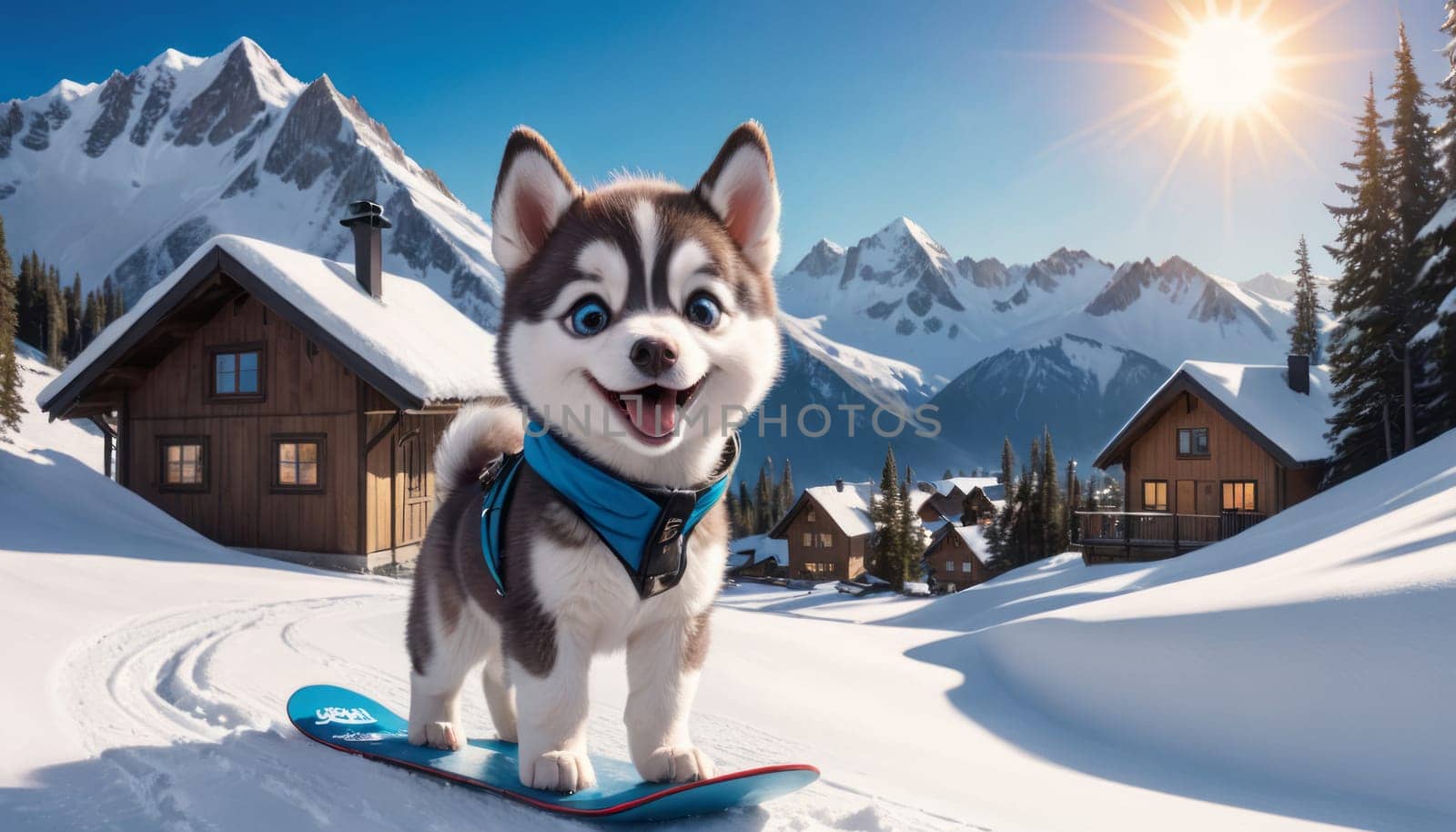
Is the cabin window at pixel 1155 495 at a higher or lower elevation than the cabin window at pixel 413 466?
lower

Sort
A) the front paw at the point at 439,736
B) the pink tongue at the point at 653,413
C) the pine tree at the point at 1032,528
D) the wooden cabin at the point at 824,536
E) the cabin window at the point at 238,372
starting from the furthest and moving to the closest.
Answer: the wooden cabin at the point at 824,536 → the pine tree at the point at 1032,528 → the cabin window at the point at 238,372 → the front paw at the point at 439,736 → the pink tongue at the point at 653,413

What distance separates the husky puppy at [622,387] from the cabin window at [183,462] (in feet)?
42.7

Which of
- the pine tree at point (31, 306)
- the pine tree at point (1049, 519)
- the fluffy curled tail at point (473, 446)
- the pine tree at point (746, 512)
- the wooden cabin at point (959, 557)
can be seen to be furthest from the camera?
the pine tree at point (746, 512)

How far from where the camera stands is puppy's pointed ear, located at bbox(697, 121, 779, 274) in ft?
7.28

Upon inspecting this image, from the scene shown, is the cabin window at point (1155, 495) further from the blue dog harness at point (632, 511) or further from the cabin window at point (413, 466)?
the blue dog harness at point (632, 511)

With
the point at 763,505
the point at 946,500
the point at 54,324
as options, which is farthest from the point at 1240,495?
the point at 54,324

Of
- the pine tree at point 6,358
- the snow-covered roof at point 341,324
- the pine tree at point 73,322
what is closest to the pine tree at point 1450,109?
the snow-covered roof at point 341,324

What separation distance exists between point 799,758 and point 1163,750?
239 centimetres

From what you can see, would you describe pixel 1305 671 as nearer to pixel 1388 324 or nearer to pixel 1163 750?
pixel 1163 750

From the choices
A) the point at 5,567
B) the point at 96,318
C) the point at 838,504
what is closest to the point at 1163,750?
the point at 5,567

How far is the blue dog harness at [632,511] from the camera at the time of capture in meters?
2.06

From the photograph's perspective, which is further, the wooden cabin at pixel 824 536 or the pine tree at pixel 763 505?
the pine tree at pixel 763 505

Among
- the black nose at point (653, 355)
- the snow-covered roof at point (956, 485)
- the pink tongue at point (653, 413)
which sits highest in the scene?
the black nose at point (653, 355)

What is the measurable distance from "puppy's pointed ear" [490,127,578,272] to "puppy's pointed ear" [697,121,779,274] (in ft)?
1.35
